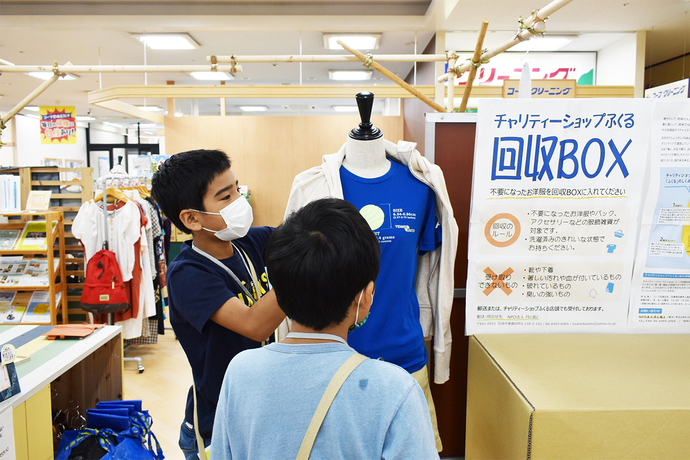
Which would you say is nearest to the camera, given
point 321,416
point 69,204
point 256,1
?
point 321,416

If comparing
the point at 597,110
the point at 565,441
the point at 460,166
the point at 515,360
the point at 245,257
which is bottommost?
the point at 565,441

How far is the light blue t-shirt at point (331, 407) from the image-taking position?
67cm

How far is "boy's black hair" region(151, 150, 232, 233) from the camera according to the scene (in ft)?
3.96

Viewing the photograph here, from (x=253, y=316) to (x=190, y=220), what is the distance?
0.38 metres

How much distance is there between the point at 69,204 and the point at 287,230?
13.0 feet

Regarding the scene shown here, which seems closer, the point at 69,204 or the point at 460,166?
the point at 460,166

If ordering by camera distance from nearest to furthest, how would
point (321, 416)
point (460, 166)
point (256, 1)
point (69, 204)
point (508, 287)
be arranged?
point (321, 416) → point (508, 287) → point (460, 166) → point (69, 204) → point (256, 1)

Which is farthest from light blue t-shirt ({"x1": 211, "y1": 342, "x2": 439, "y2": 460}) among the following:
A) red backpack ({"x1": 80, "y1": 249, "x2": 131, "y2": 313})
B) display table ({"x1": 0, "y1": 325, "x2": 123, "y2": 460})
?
red backpack ({"x1": 80, "y1": 249, "x2": 131, "y2": 313})

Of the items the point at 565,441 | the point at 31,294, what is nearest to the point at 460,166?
the point at 565,441

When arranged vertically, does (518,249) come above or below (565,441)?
above

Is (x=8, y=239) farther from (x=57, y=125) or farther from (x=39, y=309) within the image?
(x=57, y=125)

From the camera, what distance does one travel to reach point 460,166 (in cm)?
158

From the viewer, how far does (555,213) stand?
1.24 m

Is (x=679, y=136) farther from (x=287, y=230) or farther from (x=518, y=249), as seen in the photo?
(x=287, y=230)
